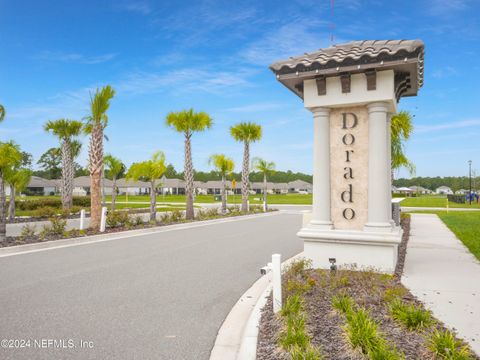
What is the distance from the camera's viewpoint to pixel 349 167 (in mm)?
8125

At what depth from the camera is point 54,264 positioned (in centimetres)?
927

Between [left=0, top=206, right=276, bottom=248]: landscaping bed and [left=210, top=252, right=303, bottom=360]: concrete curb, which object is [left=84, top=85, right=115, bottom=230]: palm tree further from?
[left=210, top=252, right=303, bottom=360]: concrete curb

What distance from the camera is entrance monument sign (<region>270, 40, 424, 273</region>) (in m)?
7.57

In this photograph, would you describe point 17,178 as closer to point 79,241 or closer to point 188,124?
point 188,124

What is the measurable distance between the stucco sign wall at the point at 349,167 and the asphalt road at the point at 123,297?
2.36m

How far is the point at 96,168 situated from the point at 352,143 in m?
Result: 12.5

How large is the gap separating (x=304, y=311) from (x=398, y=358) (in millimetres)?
1646

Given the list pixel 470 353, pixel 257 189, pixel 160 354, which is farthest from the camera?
pixel 257 189

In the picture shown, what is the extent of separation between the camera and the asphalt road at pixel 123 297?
4.54 m

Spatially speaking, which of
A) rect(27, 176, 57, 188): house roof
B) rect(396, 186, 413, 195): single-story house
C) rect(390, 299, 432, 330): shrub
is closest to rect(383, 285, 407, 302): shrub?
rect(390, 299, 432, 330): shrub

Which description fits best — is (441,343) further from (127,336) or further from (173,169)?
(173,169)

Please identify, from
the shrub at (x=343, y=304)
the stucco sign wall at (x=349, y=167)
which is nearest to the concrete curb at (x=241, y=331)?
the shrub at (x=343, y=304)

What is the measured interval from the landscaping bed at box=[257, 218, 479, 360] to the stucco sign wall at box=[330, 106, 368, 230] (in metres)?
1.99

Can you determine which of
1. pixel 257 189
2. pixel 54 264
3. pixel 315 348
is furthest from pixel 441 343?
pixel 257 189
